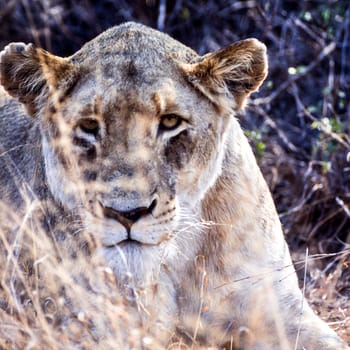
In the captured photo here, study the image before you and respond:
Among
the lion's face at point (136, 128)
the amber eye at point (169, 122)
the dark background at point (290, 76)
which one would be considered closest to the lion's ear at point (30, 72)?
the lion's face at point (136, 128)

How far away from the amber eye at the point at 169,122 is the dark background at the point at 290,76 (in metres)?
1.35

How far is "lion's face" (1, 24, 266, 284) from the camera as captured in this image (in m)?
3.31

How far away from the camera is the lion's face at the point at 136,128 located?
10.9 ft

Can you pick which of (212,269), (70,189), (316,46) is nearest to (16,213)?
(70,189)

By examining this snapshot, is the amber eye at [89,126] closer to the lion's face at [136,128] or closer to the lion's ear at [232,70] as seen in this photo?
the lion's face at [136,128]

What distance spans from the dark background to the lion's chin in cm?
128

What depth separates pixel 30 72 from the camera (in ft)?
12.1

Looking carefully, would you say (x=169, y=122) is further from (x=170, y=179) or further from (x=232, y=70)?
(x=232, y=70)

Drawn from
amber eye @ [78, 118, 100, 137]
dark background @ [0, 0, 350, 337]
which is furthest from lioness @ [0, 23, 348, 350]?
dark background @ [0, 0, 350, 337]

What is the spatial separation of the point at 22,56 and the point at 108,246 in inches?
31.7

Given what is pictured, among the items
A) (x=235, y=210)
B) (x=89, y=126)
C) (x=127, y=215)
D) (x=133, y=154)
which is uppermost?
(x=89, y=126)

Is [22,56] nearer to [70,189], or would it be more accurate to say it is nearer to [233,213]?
[70,189]

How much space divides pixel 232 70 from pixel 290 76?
2.96 m

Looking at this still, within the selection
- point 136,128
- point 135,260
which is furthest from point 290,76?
point 135,260
